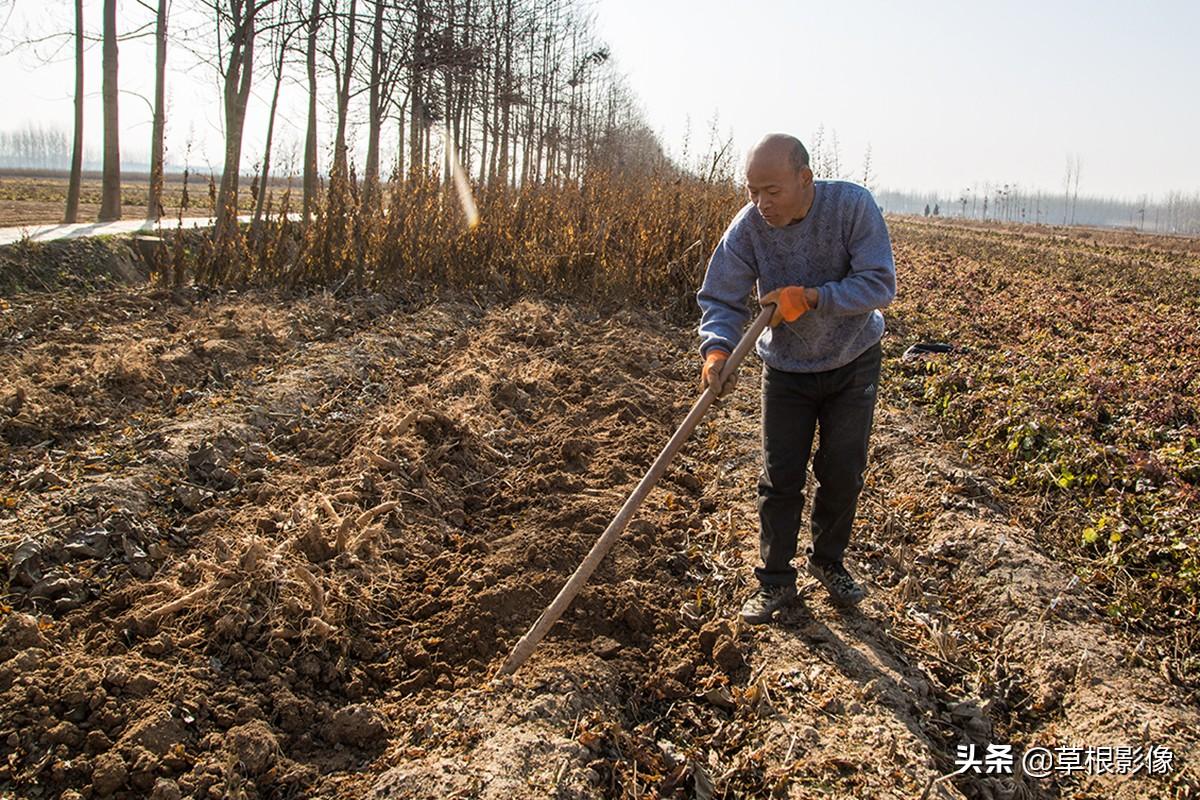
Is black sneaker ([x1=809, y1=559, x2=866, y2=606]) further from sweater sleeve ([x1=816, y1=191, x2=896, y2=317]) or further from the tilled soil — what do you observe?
sweater sleeve ([x1=816, y1=191, x2=896, y2=317])

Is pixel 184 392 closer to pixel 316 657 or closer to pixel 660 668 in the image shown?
pixel 316 657

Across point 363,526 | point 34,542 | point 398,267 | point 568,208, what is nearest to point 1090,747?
point 363,526

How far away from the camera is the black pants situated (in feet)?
9.80

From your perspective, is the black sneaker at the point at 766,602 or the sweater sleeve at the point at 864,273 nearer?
the sweater sleeve at the point at 864,273

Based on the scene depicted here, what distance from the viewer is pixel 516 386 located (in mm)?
5715

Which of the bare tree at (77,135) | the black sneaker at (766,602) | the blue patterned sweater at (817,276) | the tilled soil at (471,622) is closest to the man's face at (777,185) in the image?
the blue patterned sweater at (817,276)

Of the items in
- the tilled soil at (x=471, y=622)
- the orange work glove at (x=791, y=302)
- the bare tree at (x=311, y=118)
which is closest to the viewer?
the tilled soil at (x=471, y=622)

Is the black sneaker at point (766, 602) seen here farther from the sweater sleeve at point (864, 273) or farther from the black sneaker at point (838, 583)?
the sweater sleeve at point (864, 273)

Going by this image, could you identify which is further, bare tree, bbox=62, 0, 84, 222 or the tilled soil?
bare tree, bbox=62, 0, 84, 222

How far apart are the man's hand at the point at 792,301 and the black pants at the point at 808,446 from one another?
0.36m

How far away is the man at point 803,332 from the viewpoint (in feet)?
A: 8.98

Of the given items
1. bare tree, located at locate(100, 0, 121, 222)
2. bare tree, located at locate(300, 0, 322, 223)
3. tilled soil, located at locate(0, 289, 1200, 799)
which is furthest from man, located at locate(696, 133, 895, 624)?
bare tree, located at locate(100, 0, 121, 222)

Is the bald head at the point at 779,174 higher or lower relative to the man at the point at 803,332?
higher

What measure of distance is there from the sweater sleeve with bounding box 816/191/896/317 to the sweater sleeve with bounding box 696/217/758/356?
0.33m
